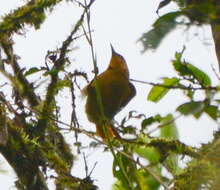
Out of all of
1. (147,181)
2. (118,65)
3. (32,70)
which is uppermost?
(118,65)

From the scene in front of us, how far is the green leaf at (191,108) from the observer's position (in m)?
1.00

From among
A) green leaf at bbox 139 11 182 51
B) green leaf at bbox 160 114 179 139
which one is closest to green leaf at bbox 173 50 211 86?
green leaf at bbox 160 114 179 139

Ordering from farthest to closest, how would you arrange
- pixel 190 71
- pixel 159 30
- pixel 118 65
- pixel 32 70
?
pixel 118 65 → pixel 32 70 → pixel 190 71 → pixel 159 30

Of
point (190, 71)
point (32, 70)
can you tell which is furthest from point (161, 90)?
point (32, 70)

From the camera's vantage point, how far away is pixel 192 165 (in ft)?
3.41

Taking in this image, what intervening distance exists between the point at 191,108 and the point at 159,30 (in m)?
0.27

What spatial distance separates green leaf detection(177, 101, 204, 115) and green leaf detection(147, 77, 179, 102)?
137mm

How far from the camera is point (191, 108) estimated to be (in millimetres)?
1021

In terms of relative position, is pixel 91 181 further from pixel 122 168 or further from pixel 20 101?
pixel 20 101

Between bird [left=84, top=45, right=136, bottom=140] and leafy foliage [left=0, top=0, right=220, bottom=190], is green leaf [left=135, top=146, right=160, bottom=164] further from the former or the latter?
bird [left=84, top=45, right=136, bottom=140]

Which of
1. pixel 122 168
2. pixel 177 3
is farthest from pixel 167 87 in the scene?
pixel 177 3

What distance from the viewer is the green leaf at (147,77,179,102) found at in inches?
46.8

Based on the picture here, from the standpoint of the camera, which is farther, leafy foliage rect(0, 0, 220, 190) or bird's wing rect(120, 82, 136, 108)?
bird's wing rect(120, 82, 136, 108)

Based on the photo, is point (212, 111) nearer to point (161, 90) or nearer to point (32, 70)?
point (161, 90)
